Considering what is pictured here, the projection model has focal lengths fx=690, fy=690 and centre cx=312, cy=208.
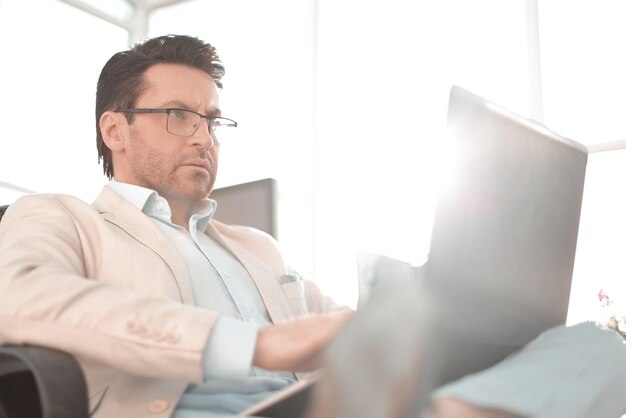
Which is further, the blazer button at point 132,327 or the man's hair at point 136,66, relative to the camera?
the man's hair at point 136,66

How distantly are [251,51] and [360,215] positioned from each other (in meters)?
1.85

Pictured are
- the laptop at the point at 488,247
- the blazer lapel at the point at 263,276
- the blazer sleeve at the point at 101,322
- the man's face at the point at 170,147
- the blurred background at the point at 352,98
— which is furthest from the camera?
→ the blurred background at the point at 352,98

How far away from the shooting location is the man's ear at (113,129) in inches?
77.7

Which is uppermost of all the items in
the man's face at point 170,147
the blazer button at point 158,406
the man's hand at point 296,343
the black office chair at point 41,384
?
the man's face at point 170,147

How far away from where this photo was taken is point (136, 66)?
78.1 inches

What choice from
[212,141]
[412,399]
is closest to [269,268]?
[212,141]

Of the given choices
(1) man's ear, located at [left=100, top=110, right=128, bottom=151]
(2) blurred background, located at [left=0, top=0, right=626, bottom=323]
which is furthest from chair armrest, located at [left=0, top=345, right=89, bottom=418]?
(2) blurred background, located at [left=0, top=0, right=626, bottom=323]

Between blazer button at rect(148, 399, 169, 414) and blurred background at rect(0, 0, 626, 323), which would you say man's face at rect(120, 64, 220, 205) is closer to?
blazer button at rect(148, 399, 169, 414)

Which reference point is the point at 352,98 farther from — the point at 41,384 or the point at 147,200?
the point at 41,384

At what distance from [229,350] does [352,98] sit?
4.17 metres

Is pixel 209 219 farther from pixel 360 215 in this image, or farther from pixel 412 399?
pixel 360 215

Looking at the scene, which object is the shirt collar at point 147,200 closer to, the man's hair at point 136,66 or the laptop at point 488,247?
the man's hair at point 136,66

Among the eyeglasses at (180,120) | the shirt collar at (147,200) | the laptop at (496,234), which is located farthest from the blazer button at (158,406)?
the eyeglasses at (180,120)

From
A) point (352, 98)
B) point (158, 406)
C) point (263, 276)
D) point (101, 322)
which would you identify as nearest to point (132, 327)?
point (101, 322)
